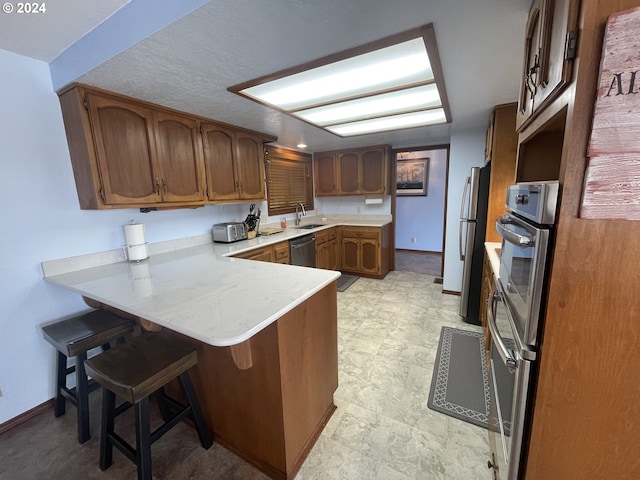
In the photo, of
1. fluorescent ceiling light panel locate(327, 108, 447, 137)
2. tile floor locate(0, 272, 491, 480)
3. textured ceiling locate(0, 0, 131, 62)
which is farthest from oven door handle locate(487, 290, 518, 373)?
textured ceiling locate(0, 0, 131, 62)

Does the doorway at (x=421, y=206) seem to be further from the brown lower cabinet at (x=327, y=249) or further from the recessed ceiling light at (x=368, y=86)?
the recessed ceiling light at (x=368, y=86)

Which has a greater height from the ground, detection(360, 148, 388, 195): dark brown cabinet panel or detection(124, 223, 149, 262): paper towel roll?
detection(360, 148, 388, 195): dark brown cabinet panel

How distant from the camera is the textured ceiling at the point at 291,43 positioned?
1008mm

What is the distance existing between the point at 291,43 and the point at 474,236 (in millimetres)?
2377

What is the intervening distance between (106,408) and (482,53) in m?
2.70

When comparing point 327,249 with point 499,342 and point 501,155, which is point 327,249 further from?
point 499,342

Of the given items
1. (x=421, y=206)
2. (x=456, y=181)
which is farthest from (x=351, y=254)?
(x=421, y=206)

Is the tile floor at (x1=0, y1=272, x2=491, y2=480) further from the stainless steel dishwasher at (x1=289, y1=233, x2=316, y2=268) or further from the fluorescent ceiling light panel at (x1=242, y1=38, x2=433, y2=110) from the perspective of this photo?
the fluorescent ceiling light panel at (x1=242, y1=38, x2=433, y2=110)

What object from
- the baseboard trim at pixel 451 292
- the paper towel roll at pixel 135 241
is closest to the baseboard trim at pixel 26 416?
the paper towel roll at pixel 135 241

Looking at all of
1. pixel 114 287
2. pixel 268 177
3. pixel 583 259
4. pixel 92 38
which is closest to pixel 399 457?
pixel 583 259

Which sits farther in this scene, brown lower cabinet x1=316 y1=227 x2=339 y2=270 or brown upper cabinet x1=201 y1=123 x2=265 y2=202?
brown lower cabinet x1=316 y1=227 x2=339 y2=270

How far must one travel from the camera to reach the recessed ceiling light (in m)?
1.31

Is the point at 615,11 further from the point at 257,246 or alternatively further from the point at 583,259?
the point at 257,246

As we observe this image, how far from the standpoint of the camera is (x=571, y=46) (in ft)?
2.15
